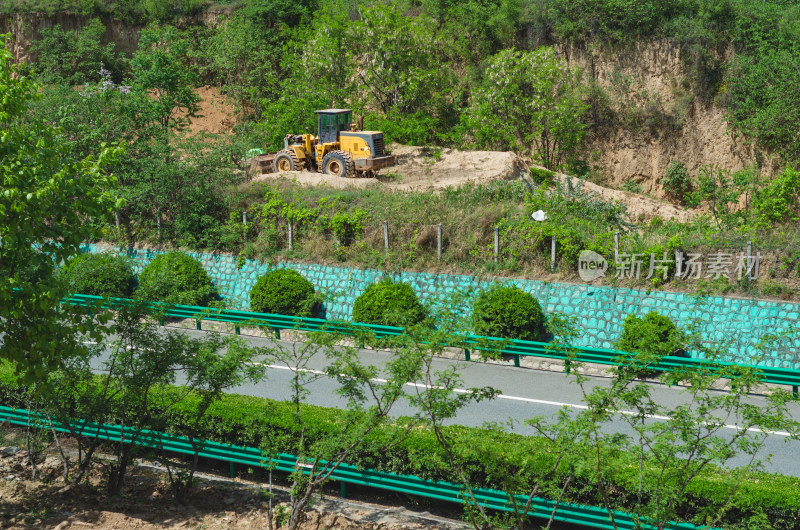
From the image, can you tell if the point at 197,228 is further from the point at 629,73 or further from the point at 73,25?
the point at 73,25

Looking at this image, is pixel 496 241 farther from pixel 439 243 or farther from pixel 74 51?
pixel 74 51

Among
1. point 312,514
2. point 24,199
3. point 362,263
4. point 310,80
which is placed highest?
point 310,80

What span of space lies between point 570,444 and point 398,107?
23999 millimetres

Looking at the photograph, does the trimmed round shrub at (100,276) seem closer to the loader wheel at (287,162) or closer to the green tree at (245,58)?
the loader wheel at (287,162)

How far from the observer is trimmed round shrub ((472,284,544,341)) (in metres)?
17.6

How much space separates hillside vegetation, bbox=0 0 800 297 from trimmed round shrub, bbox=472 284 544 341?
1.87 m

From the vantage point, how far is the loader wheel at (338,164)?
82.9 ft

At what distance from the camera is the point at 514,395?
15.5m

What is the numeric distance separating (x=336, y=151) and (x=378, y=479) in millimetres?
16274

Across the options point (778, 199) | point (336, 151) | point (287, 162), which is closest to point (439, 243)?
point (336, 151)

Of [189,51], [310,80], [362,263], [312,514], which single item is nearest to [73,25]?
[189,51]

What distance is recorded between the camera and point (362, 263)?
824 inches

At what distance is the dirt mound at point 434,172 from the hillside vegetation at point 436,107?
138 cm

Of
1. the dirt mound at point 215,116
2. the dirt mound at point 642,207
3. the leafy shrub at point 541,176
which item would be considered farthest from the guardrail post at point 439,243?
the dirt mound at point 215,116
